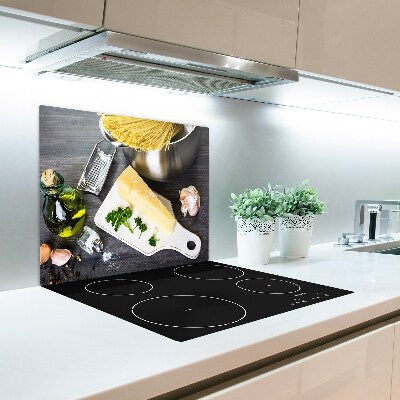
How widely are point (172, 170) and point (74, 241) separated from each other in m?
0.45

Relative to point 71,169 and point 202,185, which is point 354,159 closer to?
point 202,185

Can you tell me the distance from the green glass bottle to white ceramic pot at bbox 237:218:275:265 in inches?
23.8

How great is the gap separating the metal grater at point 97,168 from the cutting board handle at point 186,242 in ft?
1.14

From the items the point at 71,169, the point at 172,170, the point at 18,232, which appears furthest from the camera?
the point at 172,170

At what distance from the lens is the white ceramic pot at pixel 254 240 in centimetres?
183

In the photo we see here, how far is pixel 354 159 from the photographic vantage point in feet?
8.81

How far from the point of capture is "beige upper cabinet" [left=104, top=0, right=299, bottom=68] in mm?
1149

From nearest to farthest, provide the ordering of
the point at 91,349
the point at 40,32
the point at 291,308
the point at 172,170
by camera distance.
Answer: the point at 91,349
the point at 40,32
the point at 291,308
the point at 172,170

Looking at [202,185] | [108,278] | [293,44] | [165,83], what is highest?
[293,44]

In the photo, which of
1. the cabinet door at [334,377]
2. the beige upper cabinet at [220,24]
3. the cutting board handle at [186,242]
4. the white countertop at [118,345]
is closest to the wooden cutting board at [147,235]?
the cutting board handle at [186,242]

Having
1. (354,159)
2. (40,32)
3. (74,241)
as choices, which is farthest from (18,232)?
(354,159)

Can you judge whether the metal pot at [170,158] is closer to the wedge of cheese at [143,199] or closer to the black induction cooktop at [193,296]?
the wedge of cheese at [143,199]

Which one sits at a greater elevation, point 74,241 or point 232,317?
point 74,241

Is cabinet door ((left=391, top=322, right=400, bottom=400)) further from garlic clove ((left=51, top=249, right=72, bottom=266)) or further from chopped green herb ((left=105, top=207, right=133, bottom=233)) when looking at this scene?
garlic clove ((left=51, top=249, right=72, bottom=266))
